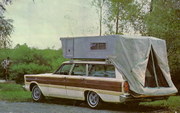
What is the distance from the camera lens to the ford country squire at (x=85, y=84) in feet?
40.8

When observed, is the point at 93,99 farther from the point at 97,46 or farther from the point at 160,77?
the point at 160,77

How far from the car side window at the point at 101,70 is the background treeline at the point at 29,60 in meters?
17.0

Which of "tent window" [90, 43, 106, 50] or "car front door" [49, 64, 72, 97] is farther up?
"tent window" [90, 43, 106, 50]

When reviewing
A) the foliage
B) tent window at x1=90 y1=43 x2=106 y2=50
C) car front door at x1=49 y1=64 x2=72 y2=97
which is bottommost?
car front door at x1=49 y1=64 x2=72 y2=97

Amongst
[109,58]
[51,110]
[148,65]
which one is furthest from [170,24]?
[51,110]

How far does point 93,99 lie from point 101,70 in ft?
3.27

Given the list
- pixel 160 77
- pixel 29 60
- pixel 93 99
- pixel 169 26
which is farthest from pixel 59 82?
pixel 29 60

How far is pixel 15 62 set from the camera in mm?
32219

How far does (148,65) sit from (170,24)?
5.65 meters

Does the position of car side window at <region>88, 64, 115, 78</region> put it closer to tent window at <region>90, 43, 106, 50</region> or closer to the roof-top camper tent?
the roof-top camper tent

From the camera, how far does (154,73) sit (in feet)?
45.1

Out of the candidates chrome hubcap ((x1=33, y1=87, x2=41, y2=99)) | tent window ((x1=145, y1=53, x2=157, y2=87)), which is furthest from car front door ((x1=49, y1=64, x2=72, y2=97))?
tent window ((x1=145, y1=53, x2=157, y2=87))

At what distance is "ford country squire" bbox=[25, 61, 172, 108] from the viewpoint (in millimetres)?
12430

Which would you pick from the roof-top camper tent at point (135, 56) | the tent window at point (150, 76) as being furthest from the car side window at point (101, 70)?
the tent window at point (150, 76)
